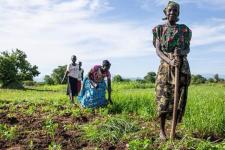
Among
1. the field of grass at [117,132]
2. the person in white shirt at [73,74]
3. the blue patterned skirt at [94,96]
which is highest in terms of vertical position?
the person in white shirt at [73,74]

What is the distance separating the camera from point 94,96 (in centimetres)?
1347

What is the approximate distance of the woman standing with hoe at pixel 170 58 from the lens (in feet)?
25.9

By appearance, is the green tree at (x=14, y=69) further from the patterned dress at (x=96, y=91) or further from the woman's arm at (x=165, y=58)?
the woman's arm at (x=165, y=58)

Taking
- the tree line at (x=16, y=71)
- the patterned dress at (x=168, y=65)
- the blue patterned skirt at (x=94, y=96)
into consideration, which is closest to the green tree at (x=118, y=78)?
the tree line at (x=16, y=71)

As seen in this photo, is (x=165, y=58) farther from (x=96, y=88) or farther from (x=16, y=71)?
(x=16, y=71)

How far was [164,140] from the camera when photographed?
7.83 metres

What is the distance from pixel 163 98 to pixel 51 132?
6.69 ft

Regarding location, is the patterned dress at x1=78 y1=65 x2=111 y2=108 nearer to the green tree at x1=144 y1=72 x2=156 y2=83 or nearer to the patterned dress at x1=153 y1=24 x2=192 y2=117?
the patterned dress at x1=153 y1=24 x2=192 y2=117

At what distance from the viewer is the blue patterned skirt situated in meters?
13.4

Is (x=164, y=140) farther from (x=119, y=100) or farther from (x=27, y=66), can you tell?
(x=27, y=66)

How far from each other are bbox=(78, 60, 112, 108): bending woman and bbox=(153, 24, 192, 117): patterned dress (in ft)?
17.2

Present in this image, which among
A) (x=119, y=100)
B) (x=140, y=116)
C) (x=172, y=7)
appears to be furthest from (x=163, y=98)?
(x=119, y=100)

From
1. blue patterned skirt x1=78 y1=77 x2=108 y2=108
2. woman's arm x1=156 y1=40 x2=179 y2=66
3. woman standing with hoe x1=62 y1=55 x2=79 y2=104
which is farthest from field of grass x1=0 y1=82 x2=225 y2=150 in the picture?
woman standing with hoe x1=62 y1=55 x2=79 y2=104

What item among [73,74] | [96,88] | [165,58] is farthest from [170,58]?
[73,74]
